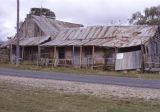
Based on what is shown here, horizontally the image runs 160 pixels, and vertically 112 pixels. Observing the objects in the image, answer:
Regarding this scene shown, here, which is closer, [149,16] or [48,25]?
[48,25]

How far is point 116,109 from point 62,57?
3695 cm

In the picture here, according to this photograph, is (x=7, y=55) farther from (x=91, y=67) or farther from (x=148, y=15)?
(x=148, y=15)

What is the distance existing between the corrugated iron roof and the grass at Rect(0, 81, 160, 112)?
24983mm

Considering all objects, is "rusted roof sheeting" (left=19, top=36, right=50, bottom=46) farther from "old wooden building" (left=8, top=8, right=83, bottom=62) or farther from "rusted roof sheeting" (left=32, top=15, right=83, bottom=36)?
"rusted roof sheeting" (left=32, top=15, right=83, bottom=36)

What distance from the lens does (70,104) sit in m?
12.8

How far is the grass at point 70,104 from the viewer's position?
1156 centimetres

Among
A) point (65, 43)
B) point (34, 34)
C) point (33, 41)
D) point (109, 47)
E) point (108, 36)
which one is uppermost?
point (34, 34)

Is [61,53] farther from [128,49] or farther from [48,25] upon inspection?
[128,49]

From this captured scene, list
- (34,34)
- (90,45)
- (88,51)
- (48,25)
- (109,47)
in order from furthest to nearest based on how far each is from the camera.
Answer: (48,25) → (34,34) → (88,51) → (90,45) → (109,47)

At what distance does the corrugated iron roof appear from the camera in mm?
40797

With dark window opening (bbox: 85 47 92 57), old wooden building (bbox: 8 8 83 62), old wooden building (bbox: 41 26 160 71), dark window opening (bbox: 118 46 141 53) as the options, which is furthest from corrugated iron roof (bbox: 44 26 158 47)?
old wooden building (bbox: 8 8 83 62)

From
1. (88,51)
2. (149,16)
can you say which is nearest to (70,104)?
(88,51)

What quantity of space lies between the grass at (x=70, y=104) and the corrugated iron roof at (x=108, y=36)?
25.0 m

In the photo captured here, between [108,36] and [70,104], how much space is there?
32.1 m
